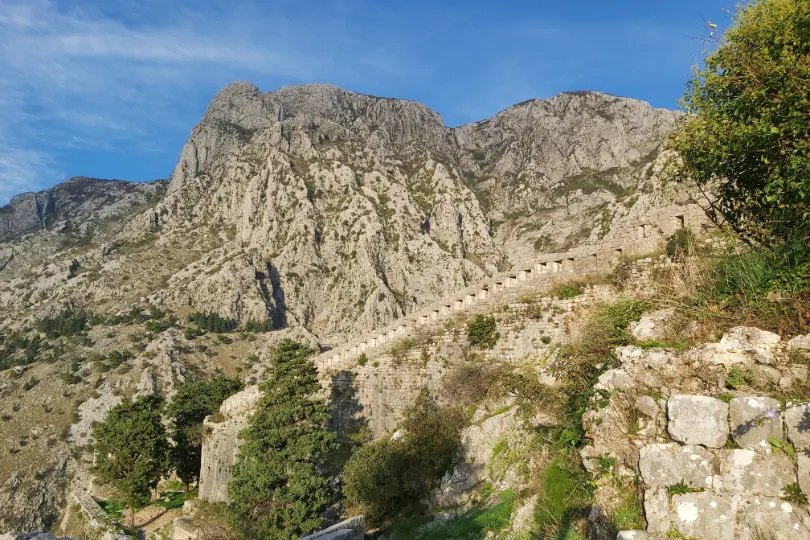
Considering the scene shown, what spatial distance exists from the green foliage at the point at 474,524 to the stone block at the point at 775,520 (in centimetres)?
543

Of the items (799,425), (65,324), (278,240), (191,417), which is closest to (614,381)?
(799,425)

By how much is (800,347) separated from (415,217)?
128 meters

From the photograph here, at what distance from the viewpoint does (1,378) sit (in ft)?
310

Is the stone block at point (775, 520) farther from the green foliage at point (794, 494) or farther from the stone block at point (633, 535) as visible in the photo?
the stone block at point (633, 535)

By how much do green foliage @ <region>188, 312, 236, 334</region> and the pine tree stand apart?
8823cm

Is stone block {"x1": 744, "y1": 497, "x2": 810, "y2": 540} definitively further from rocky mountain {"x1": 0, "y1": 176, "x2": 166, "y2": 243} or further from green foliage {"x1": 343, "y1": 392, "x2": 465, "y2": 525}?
rocky mountain {"x1": 0, "y1": 176, "x2": 166, "y2": 243}

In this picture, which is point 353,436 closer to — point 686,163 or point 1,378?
point 686,163

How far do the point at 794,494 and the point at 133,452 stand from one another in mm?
40630

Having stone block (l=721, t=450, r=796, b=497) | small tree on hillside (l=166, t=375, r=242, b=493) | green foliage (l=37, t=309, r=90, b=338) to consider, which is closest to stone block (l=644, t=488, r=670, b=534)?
stone block (l=721, t=450, r=796, b=497)

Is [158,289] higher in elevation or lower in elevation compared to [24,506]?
higher

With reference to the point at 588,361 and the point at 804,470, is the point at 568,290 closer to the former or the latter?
the point at 588,361

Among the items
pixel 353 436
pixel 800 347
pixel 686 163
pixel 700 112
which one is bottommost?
pixel 353 436

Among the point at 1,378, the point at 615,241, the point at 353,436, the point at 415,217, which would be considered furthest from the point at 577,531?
the point at 415,217

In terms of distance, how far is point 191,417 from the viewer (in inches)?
1752
